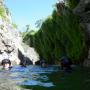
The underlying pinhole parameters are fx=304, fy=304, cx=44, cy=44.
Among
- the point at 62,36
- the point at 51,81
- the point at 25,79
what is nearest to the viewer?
the point at 51,81

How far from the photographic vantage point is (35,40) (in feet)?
189

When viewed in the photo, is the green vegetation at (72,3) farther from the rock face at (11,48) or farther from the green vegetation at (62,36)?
the rock face at (11,48)

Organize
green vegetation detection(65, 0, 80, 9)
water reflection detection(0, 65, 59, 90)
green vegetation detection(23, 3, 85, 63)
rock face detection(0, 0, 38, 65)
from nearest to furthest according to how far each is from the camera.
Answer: water reflection detection(0, 65, 59, 90) → green vegetation detection(23, 3, 85, 63) → green vegetation detection(65, 0, 80, 9) → rock face detection(0, 0, 38, 65)

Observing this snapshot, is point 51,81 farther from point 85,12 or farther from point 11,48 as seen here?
point 11,48

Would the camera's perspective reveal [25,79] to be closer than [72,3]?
Yes

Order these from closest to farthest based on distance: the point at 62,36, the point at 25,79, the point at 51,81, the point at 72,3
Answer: the point at 51,81
the point at 25,79
the point at 72,3
the point at 62,36

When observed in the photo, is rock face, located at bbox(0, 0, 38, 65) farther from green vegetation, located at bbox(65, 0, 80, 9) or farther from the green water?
the green water

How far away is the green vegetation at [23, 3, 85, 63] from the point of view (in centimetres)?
3825

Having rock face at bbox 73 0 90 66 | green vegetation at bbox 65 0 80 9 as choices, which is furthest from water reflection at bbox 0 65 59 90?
green vegetation at bbox 65 0 80 9

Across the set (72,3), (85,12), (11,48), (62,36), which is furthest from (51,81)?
(11,48)

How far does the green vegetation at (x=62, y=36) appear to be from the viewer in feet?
125

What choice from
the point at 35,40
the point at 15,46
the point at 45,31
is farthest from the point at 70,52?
the point at 15,46

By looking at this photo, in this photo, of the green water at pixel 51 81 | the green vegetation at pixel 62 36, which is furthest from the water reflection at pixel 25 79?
the green vegetation at pixel 62 36

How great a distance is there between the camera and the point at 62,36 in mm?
43031
